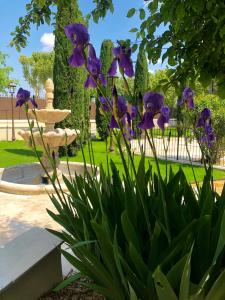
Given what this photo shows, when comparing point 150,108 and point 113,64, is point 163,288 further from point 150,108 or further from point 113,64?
point 113,64

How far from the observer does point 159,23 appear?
2.50m

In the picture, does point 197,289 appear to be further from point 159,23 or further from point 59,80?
point 59,80

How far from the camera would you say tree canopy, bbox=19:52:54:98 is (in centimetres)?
6025

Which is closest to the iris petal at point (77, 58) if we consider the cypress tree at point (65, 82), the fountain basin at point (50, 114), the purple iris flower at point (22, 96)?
the purple iris flower at point (22, 96)

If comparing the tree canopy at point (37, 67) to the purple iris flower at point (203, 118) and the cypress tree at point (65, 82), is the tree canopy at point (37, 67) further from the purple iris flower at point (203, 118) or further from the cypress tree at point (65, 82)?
the purple iris flower at point (203, 118)

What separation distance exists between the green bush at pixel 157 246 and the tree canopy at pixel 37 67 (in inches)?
2381

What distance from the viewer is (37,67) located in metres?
60.9

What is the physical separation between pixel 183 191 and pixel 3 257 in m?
1.23

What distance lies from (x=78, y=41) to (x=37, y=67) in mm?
62865

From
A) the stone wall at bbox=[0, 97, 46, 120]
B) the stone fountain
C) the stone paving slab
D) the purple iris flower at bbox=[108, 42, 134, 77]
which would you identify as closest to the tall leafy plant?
the purple iris flower at bbox=[108, 42, 134, 77]

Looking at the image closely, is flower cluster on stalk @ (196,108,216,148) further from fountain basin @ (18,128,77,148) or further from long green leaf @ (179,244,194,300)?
fountain basin @ (18,128,77,148)

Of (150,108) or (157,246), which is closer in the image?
(150,108)

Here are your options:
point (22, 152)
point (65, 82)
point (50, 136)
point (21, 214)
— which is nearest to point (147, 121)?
point (21, 214)

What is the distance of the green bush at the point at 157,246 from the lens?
1418mm
